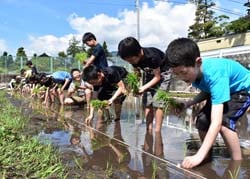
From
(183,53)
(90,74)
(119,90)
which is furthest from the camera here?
(119,90)

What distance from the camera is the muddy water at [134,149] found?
3.36 m

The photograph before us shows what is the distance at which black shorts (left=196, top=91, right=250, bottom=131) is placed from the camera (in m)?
3.38

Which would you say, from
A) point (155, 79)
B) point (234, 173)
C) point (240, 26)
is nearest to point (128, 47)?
point (155, 79)

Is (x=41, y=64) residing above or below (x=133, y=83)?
above

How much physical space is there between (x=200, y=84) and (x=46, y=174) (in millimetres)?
1515

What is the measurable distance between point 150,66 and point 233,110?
182cm

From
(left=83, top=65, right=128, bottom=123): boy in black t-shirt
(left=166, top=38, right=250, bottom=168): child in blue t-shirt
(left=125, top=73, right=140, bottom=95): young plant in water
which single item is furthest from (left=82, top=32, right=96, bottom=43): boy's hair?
(left=166, top=38, right=250, bottom=168): child in blue t-shirt

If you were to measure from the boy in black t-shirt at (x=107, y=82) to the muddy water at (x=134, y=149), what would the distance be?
0.44 m

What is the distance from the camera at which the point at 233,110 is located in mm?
3393

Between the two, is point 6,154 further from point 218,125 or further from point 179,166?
point 218,125

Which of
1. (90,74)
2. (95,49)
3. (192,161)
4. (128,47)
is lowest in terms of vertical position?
(192,161)

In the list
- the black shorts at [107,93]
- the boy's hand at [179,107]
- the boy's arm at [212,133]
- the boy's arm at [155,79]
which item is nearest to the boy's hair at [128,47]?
the boy's arm at [155,79]

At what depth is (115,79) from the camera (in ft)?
21.6

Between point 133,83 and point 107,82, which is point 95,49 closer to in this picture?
point 107,82
